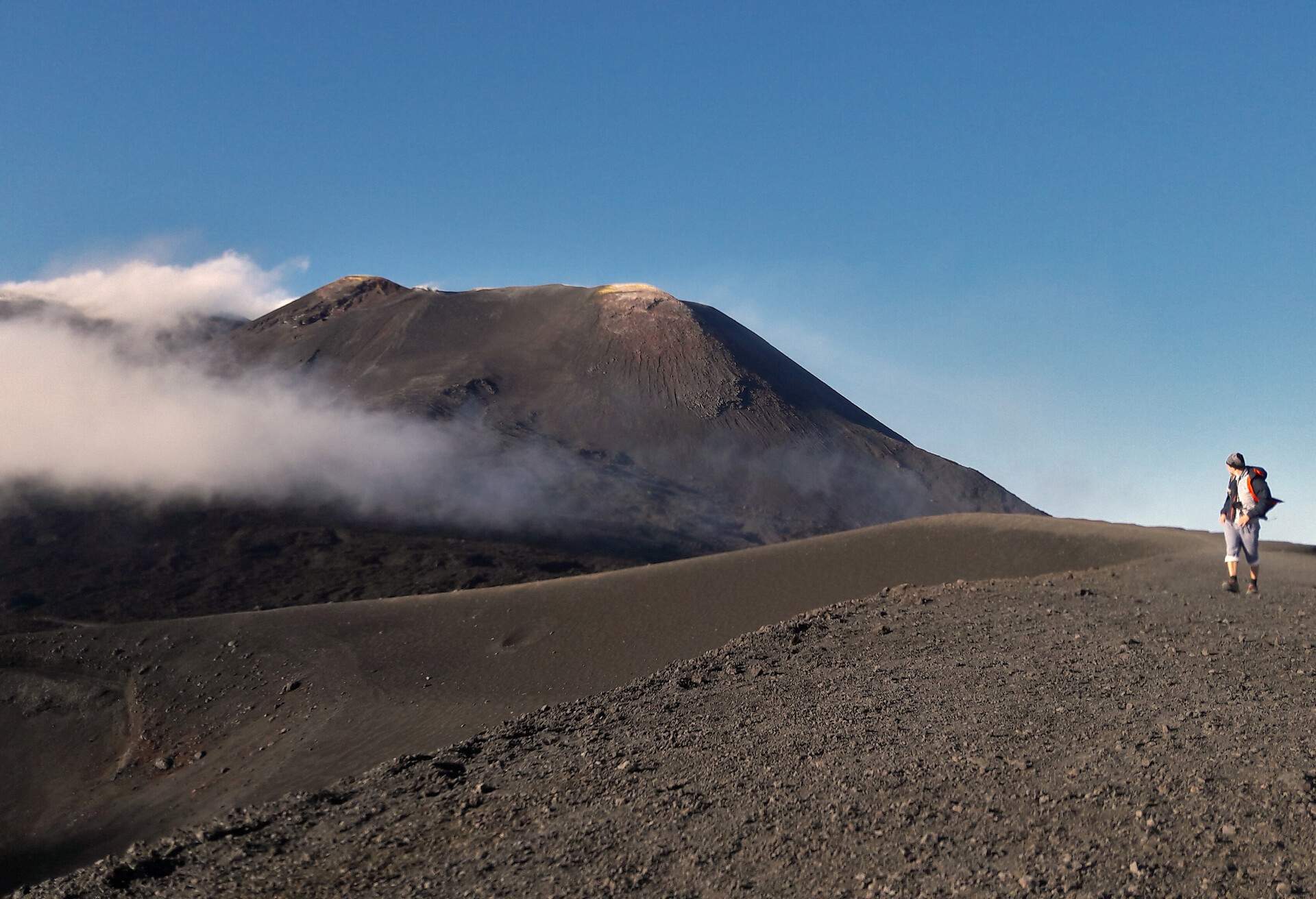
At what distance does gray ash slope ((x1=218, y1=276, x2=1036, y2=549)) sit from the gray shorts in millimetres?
37137

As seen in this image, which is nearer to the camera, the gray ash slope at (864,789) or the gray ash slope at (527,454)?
the gray ash slope at (864,789)

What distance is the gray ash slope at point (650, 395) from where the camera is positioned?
54.9 m

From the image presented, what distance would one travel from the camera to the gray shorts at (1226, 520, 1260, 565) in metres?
10.5

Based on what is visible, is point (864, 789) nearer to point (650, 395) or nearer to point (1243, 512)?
point (1243, 512)

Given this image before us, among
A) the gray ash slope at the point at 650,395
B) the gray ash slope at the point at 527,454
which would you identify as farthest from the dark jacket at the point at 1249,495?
the gray ash slope at the point at 650,395

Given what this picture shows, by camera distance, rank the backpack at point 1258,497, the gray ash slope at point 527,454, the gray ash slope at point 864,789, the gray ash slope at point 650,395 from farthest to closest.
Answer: the gray ash slope at point 650,395 → the gray ash slope at point 527,454 → the backpack at point 1258,497 → the gray ash slope at point 864,789

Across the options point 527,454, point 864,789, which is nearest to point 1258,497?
point 864,789

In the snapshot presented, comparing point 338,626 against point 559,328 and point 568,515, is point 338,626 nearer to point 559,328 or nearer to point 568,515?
point 568,515

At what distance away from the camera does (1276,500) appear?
34.5ft

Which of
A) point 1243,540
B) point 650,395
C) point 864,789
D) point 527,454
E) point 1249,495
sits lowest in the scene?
point 864,789

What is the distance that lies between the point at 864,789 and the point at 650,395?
5631 cm

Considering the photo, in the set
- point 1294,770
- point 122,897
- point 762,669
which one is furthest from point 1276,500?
point 122,897

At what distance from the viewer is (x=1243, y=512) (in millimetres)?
10461

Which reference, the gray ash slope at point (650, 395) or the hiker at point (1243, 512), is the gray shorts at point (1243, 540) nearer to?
the hiker at point (1243, 512)
